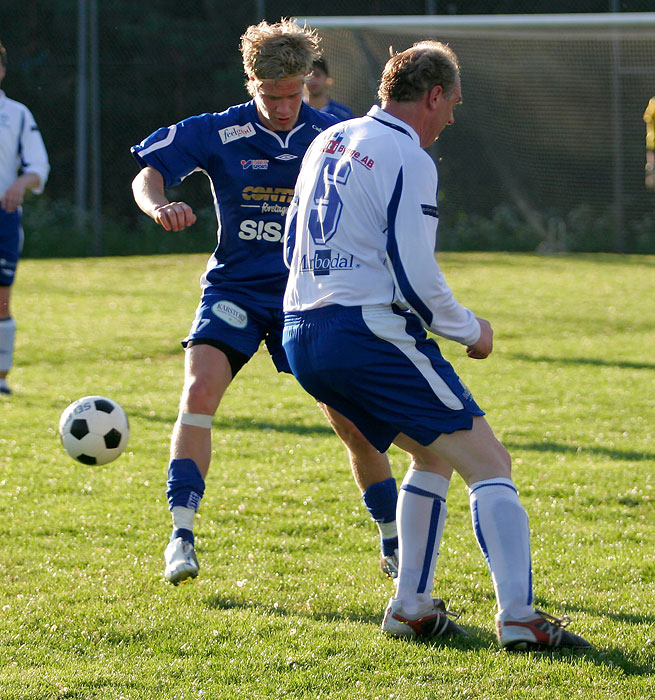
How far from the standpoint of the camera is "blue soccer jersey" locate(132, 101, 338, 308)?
13.9 ft

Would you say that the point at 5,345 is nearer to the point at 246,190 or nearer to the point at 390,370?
the point at 246,190

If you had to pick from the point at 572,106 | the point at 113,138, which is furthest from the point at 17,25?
the point at 572,106

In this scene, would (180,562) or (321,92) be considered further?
(321,92)

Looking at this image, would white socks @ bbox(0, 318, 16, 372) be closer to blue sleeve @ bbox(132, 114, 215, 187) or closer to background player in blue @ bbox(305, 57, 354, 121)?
background player in blue @ bbox(305, 57, 354, 121)

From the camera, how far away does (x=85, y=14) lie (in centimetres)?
1998

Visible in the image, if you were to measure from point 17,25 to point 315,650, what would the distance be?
939 inches

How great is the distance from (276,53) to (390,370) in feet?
4.92

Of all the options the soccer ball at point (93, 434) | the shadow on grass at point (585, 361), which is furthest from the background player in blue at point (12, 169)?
the shadow on grass at point (585, 361)

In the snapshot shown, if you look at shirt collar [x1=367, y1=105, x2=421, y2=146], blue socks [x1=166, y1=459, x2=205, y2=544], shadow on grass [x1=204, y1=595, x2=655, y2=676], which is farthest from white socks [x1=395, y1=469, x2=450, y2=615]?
shirt collar [x1=367, y1=105, x2=421, y2=146]

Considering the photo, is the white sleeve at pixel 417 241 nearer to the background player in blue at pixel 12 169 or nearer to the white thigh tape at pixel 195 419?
the white thigh tape at pixel 195 419

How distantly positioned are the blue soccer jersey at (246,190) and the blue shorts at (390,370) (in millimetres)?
1151

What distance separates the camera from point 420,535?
3389mm

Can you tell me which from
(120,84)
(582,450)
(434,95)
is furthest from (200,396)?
(120,84)

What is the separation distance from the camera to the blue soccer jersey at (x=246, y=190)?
167 inches
